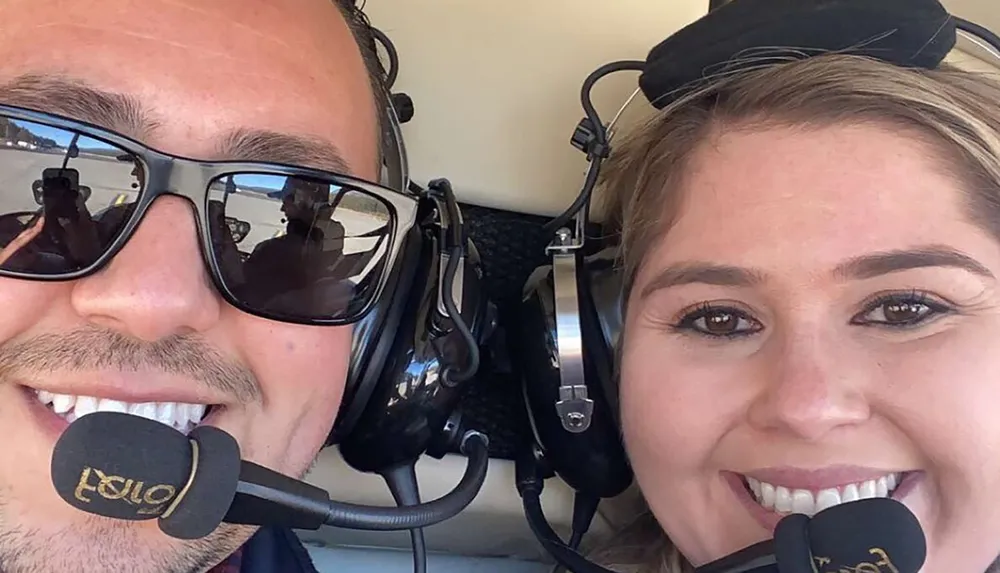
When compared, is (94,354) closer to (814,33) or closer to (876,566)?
(876,566)

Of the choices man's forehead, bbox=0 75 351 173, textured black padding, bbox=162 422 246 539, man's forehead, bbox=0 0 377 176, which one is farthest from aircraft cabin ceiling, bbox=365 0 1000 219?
textured black padding, bbox=162 422 246 539

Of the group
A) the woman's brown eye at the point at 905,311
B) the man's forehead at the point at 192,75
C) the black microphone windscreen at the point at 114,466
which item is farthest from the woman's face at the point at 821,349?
the black microphone windscreen at the point at 114,466

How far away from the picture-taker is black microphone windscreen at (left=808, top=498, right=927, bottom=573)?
702mm

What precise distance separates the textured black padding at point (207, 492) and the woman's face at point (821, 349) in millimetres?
441

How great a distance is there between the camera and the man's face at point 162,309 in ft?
2.70

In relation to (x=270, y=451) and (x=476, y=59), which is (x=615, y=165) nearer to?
(x=476, y=59)

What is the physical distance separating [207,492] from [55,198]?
0.28 m

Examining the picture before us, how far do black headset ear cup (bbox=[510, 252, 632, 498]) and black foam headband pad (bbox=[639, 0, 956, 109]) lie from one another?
0.27m

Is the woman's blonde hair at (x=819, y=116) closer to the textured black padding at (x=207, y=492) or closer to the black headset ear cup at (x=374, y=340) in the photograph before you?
the black headset ear cup at (x=374, y=340)

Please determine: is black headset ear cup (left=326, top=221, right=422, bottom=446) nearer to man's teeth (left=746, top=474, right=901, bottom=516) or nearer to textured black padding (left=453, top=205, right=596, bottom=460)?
textured black padding (left=453, top=205, right=596, bottom=460)

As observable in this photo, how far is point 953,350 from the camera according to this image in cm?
88

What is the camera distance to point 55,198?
793 mm

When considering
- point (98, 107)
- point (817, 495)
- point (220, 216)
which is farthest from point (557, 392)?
point (98, 107)

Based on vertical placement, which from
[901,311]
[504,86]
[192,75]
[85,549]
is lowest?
[85,549]
